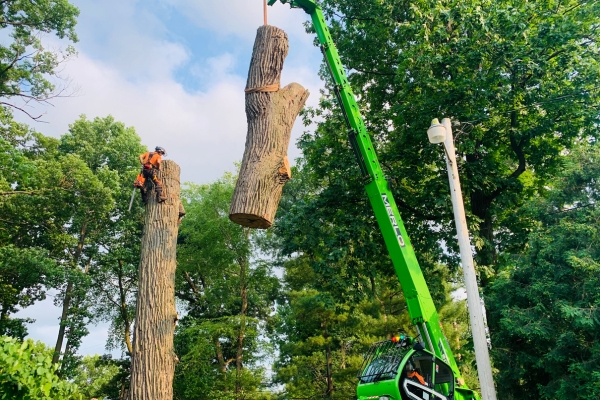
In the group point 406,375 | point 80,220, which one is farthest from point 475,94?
point 80,220

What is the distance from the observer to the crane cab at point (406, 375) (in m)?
6.12

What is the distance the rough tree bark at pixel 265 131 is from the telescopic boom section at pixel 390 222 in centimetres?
398

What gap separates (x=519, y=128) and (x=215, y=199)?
13.1 meters

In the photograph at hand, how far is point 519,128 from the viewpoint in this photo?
12.9m

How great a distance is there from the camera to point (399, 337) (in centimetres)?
695

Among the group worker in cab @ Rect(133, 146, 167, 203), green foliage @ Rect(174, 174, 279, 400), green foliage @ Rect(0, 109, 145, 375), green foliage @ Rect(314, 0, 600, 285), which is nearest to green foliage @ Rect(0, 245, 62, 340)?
green foliage @ Rect(0, 109, 145, 375)

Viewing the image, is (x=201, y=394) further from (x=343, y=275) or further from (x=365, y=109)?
(x=365, y=109)

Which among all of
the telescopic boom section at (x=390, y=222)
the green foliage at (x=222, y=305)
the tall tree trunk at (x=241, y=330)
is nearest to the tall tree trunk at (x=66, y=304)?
the green foliage at (x=222, y=305)

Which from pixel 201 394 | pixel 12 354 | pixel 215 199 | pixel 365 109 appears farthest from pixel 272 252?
pixel 12 354

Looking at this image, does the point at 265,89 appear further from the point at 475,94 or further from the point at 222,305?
the point at 222,305

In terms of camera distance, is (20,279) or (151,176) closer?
(151,176)

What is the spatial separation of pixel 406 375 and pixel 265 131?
4062mm

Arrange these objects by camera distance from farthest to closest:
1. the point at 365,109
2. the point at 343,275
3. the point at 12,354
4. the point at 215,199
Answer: the point at 215,199 < the point at 365,109 < the point at 343,275 < the point at 12,354

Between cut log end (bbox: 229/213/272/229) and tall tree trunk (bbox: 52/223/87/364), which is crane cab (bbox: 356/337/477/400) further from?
tall tree trunk (bbox: 52/223/87/364)
